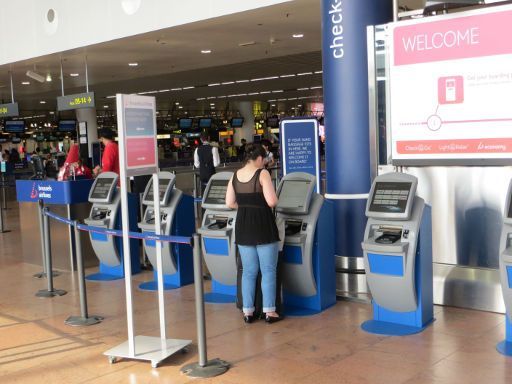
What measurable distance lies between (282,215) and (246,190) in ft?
1.95

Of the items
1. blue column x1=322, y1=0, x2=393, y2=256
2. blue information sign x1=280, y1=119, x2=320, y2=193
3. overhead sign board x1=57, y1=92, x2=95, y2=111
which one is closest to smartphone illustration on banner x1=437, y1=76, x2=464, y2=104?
blue column x1=322, y1=0, x2=393, y2=256

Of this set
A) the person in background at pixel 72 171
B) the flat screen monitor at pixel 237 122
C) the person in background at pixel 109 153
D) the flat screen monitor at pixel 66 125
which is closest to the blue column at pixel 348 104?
the person in background at pixel 109 153

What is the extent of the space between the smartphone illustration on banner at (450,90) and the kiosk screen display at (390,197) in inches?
38.8

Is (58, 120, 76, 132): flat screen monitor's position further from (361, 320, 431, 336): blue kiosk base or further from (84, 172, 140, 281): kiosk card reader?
(361, 320, 431, 336): blue kiosk base

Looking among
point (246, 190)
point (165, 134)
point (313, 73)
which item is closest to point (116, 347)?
point (246, 190)

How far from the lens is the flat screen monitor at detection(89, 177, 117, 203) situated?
7.54 meters

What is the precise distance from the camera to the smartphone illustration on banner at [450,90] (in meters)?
5.43

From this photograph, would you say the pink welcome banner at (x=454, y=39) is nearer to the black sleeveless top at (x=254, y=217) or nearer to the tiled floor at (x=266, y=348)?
the black sleeveless top at (x=254, y=217)

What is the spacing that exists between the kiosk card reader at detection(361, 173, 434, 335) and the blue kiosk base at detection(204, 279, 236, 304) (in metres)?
1.53

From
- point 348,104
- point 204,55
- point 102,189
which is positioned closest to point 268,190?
point 348,104

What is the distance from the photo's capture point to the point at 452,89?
18.0ft

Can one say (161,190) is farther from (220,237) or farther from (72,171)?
(72,171)

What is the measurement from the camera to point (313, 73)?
18.9 m

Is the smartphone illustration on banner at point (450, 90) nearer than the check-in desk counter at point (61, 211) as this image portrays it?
Yes
